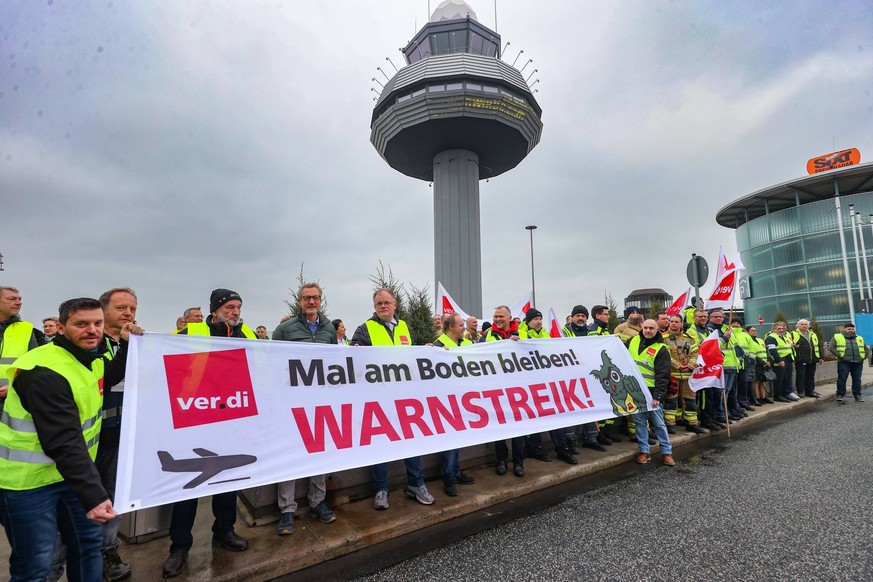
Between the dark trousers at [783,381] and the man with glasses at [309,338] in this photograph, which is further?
the dark trousers at [783,381]

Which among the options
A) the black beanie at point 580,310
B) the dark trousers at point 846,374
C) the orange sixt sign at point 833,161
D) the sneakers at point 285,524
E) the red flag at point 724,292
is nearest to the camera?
the sneakers at point 285,524

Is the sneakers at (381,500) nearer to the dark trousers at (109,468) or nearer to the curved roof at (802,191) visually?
the dark trousers at (109,468)

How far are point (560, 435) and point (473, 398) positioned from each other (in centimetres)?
183

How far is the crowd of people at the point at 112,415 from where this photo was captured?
2217 millimetres

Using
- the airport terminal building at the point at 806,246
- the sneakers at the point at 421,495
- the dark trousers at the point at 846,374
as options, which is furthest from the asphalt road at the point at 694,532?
the airport terminal building at the point at 806,246

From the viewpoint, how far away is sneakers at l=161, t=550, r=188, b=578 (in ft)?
10.2

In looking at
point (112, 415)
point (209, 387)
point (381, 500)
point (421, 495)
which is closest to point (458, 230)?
point (421, 495)

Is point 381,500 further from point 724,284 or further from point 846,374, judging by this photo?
point 846,374

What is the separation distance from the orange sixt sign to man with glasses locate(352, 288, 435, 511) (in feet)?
205

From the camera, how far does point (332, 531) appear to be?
12.3 feet

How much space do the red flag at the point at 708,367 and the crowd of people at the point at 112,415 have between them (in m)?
0.16

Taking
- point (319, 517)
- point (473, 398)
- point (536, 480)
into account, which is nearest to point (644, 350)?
point (536, 480)

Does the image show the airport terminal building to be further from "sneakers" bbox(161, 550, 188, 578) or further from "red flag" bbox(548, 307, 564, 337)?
"sneakers" bbox(161, 550, 188, 578)

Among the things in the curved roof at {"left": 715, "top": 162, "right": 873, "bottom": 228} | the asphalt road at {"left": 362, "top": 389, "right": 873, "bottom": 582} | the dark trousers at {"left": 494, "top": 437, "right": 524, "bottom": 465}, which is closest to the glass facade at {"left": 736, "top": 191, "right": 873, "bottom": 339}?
the curved roof at {"left": 715, "top": 162, "right": 873, "bottom": 228}
